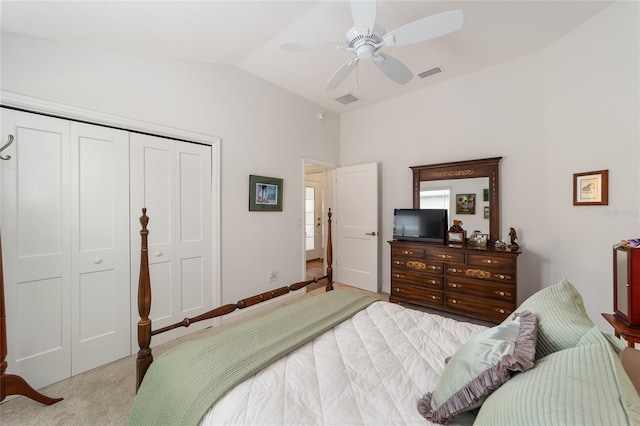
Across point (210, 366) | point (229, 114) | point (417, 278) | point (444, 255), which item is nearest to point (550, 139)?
point (444, 255)

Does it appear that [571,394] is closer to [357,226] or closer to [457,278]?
[457,278]

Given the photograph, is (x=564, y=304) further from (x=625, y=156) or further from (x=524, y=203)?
(x=524, y=203)

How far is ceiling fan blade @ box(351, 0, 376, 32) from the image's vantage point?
1585 mm

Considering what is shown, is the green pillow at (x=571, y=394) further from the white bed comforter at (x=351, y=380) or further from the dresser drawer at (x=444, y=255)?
the dresser drawer at (x=444, y=255)

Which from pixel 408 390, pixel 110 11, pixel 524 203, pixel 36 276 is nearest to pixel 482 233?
pixel 524 203

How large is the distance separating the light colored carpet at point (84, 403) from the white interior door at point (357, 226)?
10.2ft

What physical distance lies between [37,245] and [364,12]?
2.85 meters

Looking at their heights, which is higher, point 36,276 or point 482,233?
point 482,233

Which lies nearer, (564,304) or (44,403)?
(564,304)

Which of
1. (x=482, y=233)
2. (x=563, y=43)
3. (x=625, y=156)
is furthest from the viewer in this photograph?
(x=482, y=233)

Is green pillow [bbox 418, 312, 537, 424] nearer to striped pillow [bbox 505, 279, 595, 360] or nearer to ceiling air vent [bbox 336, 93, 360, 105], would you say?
striped pillow [bbox 505, 279, 595, 360]

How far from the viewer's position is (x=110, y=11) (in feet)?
6.11

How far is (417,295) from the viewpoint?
11.1 ft

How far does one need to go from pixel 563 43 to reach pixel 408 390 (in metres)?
3.56
